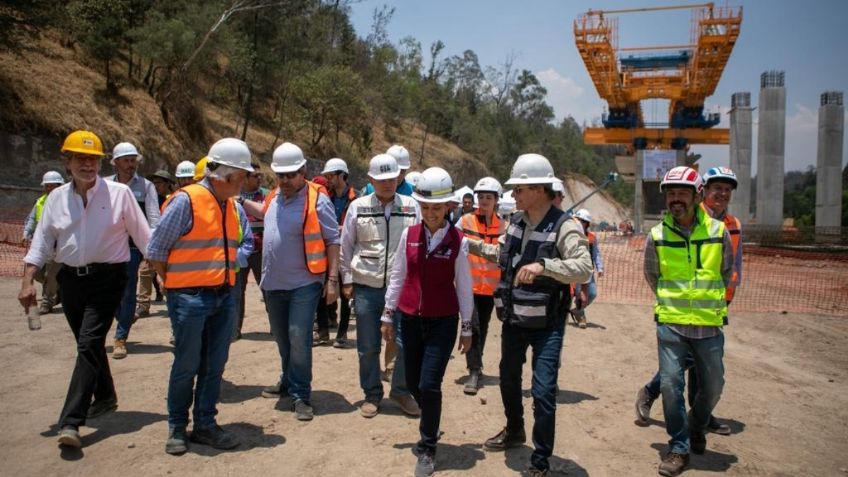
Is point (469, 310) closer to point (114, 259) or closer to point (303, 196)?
point (303, 196)

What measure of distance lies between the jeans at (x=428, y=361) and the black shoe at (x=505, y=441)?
1.75ft

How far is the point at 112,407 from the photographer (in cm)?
486

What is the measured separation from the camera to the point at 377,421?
4.96m

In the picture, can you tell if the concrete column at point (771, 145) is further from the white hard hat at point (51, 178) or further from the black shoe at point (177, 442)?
the black shoe at point (177, 442)

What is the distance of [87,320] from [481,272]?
3.42 metres

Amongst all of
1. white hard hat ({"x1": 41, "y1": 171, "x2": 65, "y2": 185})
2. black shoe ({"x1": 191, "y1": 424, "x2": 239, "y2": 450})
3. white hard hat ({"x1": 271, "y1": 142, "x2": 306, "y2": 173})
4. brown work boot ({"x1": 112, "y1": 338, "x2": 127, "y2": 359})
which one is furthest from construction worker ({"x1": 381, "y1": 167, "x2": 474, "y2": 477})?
white hard hat ({"x1": 41, "y1": 171, "x2": 65, "y2": 185})

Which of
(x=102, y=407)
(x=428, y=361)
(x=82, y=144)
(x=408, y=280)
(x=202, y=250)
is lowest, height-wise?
(x=102, y=407)

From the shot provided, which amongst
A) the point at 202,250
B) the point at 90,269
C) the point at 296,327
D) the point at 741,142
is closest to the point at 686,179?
the point at 296,327

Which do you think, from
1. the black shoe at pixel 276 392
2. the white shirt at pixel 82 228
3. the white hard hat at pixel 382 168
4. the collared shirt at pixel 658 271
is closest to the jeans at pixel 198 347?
the white shirt at pixel 82 228

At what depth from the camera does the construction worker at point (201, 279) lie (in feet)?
13.3

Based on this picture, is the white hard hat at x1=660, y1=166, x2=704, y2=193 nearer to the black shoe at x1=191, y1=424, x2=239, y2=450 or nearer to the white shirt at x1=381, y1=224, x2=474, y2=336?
the white shirt at x1=381, y1=224, x2=474, y2=336

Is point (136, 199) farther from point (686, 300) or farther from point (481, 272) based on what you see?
point (686, 300)

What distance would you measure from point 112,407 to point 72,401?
0.72m

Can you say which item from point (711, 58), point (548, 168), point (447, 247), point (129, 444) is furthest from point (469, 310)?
point (711, 58)
